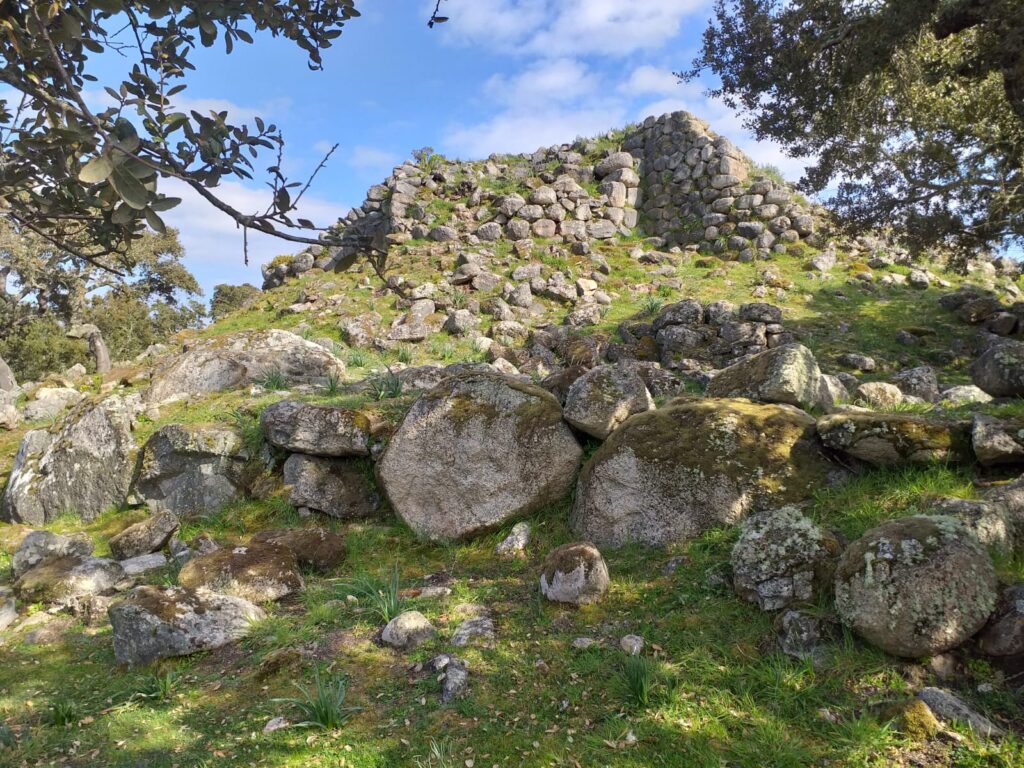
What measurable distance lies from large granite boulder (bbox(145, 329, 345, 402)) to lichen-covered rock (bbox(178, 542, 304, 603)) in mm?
4877

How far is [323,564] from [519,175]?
20.9 meters

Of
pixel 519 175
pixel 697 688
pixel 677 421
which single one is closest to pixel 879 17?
pixel 677 421

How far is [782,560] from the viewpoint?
17.9 ft

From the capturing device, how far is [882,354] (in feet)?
46.8

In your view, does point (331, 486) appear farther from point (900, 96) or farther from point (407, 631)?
point (900, 96)

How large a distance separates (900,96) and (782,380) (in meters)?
9.57

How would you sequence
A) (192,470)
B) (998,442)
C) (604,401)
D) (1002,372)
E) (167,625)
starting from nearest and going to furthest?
(167,625) → (998,442) → (604,401) → (1002,372) → (192,470)

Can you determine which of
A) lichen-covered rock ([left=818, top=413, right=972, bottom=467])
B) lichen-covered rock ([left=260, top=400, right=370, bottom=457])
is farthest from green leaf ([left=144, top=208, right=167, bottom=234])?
lichen-covered rock ([left=260, top=400, right=370, bottom=457])

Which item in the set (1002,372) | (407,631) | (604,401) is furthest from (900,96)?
(407,631)

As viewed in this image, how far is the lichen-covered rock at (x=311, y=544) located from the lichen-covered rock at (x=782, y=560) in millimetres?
4767

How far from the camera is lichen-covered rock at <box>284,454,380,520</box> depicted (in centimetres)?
891

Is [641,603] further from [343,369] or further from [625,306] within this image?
[625,306]

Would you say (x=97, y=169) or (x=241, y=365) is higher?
(x=241, y=365)

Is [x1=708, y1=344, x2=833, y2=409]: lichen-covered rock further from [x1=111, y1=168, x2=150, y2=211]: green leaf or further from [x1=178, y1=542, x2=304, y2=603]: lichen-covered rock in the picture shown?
[x1=111, y1=168, x2=150, y2=211]: green leaf
